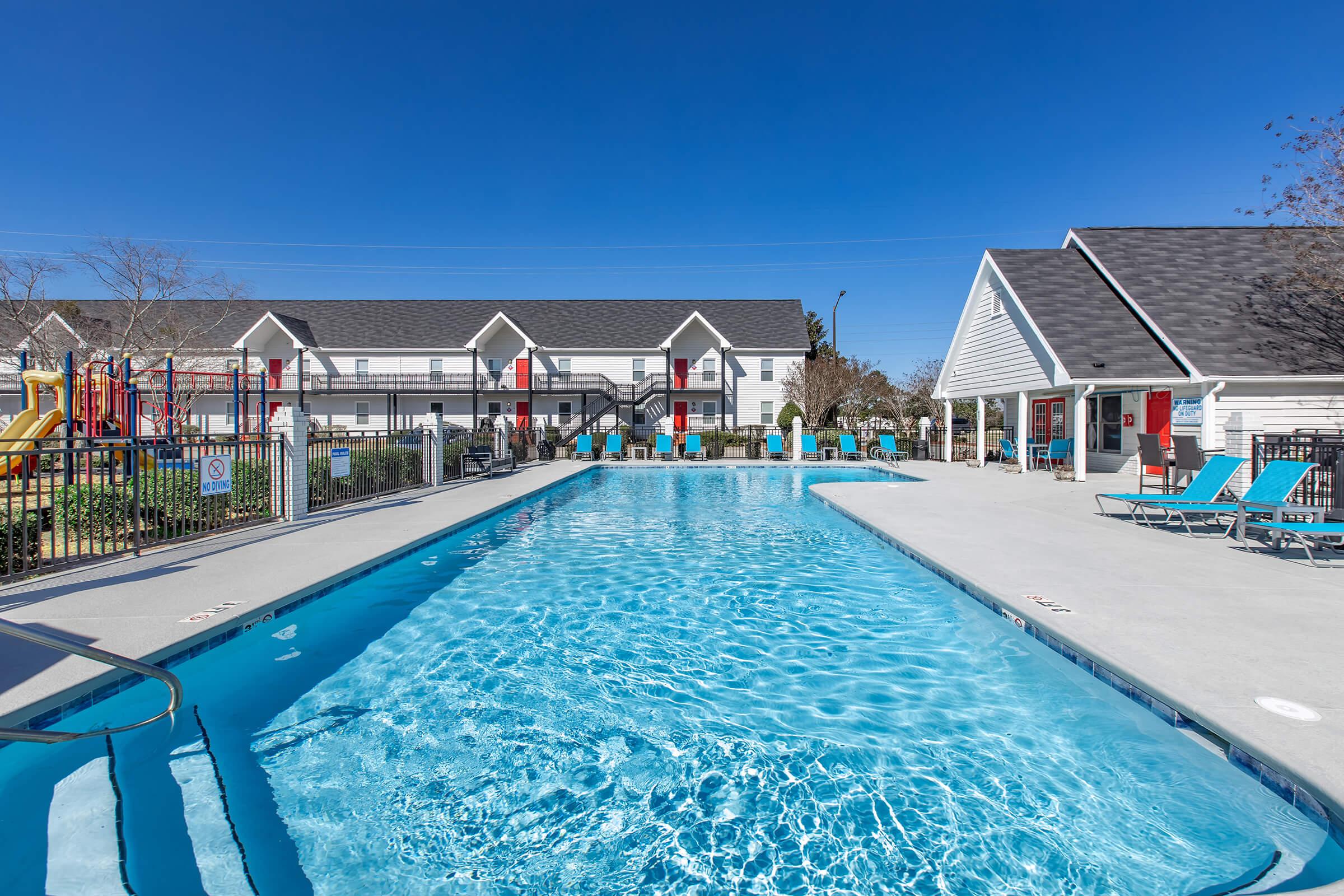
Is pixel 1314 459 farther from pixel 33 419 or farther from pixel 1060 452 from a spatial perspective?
pixel 33 419

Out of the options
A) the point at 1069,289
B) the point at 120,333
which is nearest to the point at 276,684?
the point at 1069,289

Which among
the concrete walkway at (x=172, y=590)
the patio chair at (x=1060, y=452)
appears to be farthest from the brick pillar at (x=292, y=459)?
the patio chair at (x=1060, y=452)

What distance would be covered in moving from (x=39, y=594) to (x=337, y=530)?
11.9ft

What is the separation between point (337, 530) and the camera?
934 cm

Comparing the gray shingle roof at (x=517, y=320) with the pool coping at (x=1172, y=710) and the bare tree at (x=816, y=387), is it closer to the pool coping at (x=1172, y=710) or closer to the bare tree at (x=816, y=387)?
the bare tree at (x=816, y=387)

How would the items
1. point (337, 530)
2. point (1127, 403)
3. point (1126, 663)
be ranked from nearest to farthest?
1. point (1126, 663)
2. point (337, 530)
3. point (1127, 403)

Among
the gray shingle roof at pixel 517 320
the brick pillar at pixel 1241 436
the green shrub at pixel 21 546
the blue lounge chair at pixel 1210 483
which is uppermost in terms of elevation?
the gray shingle roof at pixel 517 320

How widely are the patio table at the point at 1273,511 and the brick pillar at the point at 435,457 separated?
46.3 ft

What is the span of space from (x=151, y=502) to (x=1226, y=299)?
22.4 m

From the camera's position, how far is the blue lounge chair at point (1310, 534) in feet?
22.2

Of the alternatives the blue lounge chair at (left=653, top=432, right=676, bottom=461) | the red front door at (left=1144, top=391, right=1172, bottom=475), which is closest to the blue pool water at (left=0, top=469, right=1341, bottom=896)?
the red front door at (left=1144, top=391, right=1172, bottom=475)

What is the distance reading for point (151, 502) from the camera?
9461 millimetres

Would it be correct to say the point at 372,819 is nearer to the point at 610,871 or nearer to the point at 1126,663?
the point at 610,871

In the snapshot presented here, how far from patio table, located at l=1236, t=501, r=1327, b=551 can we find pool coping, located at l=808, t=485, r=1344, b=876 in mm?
3994
